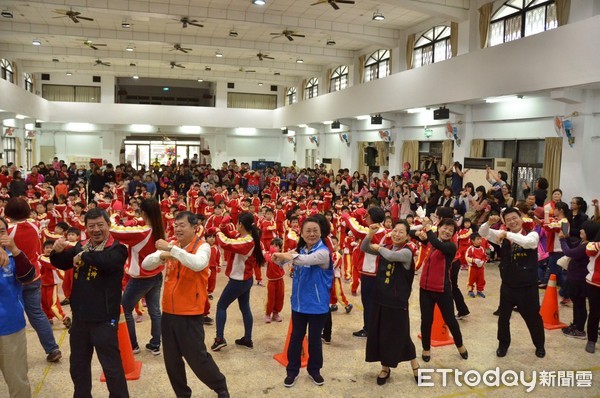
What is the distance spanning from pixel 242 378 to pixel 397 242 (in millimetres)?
2039

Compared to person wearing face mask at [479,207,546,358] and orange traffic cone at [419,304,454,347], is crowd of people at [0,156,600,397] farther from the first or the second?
orange traffic cone at [419,304,454,347]

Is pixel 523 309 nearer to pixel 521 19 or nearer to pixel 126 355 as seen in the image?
pixel 126 355

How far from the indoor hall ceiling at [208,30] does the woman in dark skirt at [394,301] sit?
31.6 feet

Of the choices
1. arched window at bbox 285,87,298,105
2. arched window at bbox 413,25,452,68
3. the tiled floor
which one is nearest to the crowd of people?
the tiled floor

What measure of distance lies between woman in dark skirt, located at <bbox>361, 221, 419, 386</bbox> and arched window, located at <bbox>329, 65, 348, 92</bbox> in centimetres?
1889

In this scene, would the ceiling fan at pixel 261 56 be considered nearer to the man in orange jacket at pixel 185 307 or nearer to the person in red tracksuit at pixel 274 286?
the person in red tracksuit at pixel 274 286

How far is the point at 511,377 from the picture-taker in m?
4.98

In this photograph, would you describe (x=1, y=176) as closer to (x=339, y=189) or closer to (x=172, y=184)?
(x=172, y=184)

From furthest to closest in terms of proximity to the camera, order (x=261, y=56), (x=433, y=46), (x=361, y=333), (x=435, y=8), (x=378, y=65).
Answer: (x=261, y=56) → (x=378, y=65) → (x=433, y=46) → (x=435, y=8) → (x=361, y=333)

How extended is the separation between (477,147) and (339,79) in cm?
1063

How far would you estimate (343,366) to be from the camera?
514 cm

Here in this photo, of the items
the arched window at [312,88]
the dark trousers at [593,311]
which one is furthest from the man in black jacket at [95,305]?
the arched window at [312,88]

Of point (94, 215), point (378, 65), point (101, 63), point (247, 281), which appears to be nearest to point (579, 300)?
point (247, 281)

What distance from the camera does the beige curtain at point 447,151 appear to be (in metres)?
15.3
